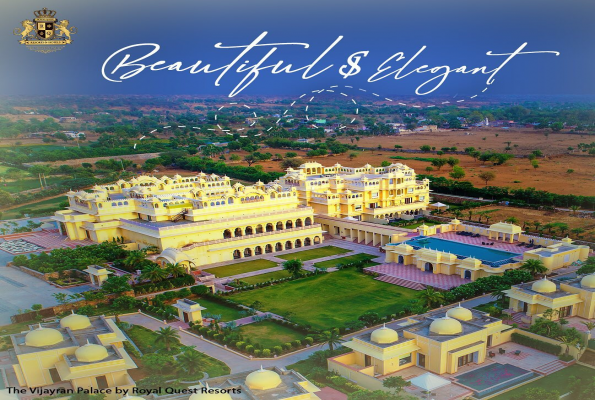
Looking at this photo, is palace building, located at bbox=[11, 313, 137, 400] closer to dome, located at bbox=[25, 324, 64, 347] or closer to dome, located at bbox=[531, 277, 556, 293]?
dome, located at bbox=[25, 324, 64, 347]

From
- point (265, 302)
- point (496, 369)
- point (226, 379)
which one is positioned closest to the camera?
point (226, 379)

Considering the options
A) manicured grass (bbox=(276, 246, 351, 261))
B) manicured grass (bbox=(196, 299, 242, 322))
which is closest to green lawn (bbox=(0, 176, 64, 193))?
manicured grass (bbox=(276, 246, 351, 261))

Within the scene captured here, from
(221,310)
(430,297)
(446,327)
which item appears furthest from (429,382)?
(221,310)

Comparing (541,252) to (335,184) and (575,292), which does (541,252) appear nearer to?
(575,292)

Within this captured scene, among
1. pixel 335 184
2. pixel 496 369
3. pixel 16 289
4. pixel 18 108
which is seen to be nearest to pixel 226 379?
pixel 496 369

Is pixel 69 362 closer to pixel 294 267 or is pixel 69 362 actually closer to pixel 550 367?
pixel 294 267

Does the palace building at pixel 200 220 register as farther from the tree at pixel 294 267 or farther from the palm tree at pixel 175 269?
the tree at pixel 294 267

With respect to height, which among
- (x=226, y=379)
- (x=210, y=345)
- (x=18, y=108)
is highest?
(x=18, y=108)
